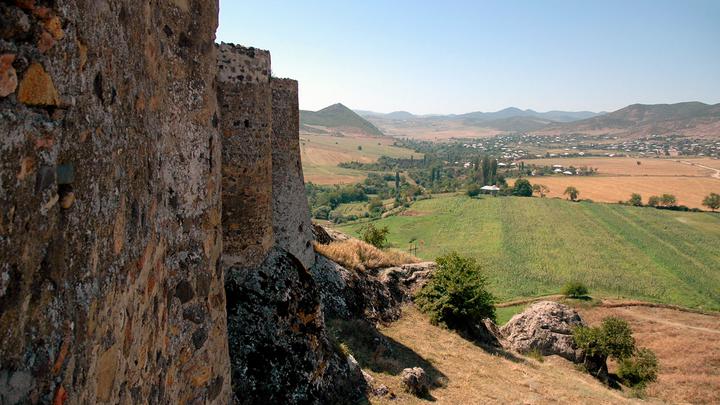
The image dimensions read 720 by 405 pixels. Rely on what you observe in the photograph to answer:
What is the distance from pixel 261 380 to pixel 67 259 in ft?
25.6

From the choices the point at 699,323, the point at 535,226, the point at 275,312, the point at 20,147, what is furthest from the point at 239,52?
the point at 535,226

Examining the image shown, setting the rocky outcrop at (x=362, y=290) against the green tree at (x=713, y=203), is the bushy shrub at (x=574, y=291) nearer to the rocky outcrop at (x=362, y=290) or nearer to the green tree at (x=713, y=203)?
the rocky outcrop at (x=362, y=290)

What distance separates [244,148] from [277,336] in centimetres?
371

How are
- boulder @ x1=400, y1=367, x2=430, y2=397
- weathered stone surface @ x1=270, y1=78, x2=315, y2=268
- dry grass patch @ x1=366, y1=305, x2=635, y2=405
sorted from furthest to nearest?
dry grass patch @ x1=366, y1=305, x2=635, y2=405
boulder @ x1=400, y1=367, x2=430, y2=397
weathered stone surface @ x1=270, y1=78, x2=315, y2=268

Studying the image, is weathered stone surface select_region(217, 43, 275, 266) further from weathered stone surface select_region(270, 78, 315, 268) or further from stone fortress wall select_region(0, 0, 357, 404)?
stone fortress wall select_region(0, 0, 357, 404)

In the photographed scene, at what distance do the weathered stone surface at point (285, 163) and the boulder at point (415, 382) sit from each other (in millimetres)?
4889

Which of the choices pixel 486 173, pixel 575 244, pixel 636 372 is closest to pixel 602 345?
pixel 636 372

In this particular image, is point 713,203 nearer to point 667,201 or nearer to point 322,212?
point 667,201

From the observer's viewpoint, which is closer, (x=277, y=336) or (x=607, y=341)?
(x=277, y=336)

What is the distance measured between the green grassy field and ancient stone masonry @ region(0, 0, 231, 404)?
5007 centimetres

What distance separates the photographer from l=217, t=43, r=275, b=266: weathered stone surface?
31.9 ft

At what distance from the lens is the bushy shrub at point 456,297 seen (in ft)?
77.7

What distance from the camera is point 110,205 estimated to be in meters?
2.98

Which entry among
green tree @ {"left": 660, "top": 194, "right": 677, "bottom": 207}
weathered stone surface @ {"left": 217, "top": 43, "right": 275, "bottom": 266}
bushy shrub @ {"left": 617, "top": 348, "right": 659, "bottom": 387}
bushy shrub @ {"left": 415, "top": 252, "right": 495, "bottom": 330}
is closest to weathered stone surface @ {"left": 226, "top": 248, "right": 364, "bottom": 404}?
weathered stone surface @ {"left": 217, "top": 43, "right": 275, "bottom": 266}
